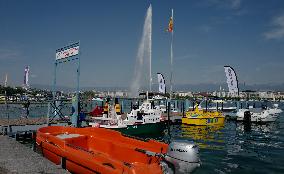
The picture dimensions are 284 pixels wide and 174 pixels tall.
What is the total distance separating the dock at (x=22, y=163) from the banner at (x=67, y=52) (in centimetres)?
855

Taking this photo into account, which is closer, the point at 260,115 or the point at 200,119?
the point at 200,119

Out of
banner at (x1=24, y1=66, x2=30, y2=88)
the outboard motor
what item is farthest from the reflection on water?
banner at (x1=24, y1=66, x2=30, y2=88)

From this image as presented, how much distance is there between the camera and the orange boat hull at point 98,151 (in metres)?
9.30

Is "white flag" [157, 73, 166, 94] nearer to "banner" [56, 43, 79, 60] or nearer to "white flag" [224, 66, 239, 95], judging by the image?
"white flag" [224, 66, 239, 95]

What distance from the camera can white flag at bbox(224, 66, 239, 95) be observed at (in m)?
40.8

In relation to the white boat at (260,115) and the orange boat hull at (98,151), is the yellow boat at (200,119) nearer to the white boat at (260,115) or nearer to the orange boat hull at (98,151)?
the white boat at (260,115)

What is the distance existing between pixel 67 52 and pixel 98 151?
888cm

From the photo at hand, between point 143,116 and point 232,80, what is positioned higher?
point 232,80

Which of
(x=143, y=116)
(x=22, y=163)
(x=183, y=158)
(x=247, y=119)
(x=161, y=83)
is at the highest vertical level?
(x=161, y=83)

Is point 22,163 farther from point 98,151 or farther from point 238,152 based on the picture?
point 238,152

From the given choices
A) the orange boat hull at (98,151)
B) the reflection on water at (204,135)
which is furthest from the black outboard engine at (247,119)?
the orange boat hull at (98,151)

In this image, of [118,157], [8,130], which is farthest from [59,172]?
[8,130]

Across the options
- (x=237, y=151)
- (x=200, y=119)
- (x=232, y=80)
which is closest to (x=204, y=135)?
(x=200, y=119)

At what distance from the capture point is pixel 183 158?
952 centimetres
